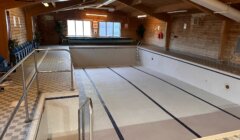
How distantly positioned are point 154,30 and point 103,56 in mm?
3736

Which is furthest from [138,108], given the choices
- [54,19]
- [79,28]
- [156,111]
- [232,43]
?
[79,28]

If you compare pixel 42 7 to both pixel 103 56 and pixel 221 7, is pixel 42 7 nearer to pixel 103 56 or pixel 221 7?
pixel 103 56

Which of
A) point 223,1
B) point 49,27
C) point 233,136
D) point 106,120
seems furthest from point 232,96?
point 49,27

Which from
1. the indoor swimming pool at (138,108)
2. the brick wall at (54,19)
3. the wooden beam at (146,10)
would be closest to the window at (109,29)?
the brick wall at (54,19)

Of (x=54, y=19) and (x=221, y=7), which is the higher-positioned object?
(x=54, y=19)

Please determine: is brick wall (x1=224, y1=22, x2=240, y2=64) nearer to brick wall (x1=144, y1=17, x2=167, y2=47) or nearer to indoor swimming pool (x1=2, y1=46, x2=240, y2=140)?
indoor swimming pool (x1=2, y1=46, x2=240, y2=140)

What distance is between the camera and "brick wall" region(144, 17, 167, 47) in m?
10.0

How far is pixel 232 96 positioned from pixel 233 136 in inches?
147

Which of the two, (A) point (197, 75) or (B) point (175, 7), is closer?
(A) point (197, 75)

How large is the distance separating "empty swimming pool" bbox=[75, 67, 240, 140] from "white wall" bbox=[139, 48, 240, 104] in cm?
21

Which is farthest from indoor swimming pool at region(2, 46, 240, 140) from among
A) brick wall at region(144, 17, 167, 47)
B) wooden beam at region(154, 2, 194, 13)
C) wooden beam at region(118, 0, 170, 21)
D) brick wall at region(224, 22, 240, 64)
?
brick wall at region(144, 17, 167, 47)

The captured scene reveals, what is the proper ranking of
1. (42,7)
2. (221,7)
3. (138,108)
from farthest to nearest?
1. (42,7)
2. (221,7)
3. (138,108)

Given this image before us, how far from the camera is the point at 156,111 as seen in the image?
4.02 meters

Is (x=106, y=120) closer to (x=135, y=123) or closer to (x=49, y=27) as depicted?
(x=135, y=123)
